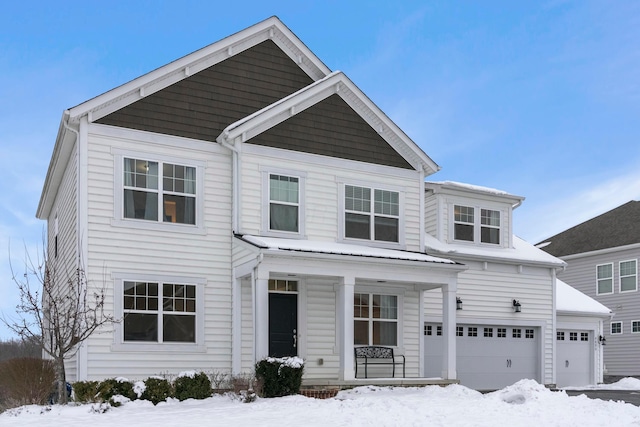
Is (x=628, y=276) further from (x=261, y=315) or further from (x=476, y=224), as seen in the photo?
(x=261, y=315)

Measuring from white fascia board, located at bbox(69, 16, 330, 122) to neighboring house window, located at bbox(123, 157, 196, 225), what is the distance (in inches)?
54.5

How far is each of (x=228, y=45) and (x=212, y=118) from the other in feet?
6.40

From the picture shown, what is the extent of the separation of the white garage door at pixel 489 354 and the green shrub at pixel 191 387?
7.99 metres

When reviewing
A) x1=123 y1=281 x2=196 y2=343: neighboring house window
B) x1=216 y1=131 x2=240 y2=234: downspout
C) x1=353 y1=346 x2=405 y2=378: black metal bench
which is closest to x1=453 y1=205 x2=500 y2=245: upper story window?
x1=353 y1=346 x2=405 y2=378: black metal bench

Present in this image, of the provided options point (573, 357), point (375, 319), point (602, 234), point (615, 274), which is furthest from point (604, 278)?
point (375, 319)

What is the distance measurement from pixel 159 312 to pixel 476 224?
420 inches

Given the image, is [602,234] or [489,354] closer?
[489,354]

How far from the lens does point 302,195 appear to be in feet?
59.9

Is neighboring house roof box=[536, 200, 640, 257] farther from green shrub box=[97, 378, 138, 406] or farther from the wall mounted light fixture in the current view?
green shrub box=[97, 378, 138, 406]

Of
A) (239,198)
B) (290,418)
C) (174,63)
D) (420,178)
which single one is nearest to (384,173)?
(420,178)

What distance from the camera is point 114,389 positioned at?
14.2 meters

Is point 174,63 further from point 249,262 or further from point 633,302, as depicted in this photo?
point 633,302

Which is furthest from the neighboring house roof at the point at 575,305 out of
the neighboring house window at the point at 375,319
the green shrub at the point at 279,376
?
the green shrub at the point at 279,376

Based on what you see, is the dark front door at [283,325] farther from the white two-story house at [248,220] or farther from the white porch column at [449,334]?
the white porch column at [449,334]
